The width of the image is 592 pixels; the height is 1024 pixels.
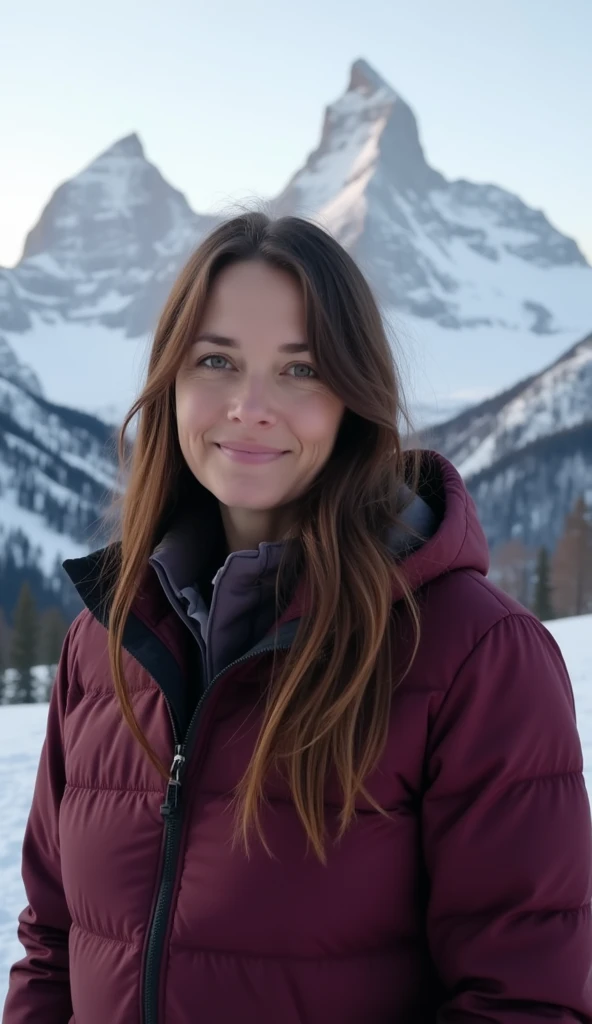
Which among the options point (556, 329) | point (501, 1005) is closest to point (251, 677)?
point (501, 1005)

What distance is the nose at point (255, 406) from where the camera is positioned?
1.71 m

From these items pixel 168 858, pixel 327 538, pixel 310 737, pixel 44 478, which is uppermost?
pixel 327 538

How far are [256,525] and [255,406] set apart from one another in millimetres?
325

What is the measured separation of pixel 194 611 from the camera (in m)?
1.83

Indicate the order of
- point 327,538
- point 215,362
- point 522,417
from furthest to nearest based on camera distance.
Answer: point 522,417 < point 215,362 < point 327,538

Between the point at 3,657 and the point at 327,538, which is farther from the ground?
the point at 327,538

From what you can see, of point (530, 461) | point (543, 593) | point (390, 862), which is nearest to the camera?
point (390, 862)

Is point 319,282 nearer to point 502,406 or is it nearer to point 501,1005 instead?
point 501,1005

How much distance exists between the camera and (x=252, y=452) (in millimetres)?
1752

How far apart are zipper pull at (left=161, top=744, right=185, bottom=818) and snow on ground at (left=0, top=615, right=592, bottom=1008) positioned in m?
2.56

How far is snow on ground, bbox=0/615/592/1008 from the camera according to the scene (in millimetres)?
4484

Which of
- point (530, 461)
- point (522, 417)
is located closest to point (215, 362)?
point (530, 461)

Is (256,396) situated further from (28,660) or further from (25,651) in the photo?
(25,651)

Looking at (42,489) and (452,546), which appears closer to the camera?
(452,546)
